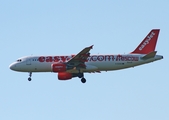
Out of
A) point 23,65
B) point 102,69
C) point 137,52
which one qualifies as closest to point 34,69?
point 23,65

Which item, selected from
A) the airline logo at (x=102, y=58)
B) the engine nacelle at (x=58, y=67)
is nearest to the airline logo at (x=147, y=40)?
the airline logo at (x=102, y=58)

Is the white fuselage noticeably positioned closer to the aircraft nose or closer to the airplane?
the airplane

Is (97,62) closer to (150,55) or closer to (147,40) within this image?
(150,55)

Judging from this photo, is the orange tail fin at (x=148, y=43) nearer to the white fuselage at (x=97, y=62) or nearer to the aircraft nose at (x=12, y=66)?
the white fuselage at (x=97, y=62)

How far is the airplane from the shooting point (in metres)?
81.7

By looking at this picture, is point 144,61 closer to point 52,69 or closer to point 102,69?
point 102,69

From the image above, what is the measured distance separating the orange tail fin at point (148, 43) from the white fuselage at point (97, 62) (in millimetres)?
2213

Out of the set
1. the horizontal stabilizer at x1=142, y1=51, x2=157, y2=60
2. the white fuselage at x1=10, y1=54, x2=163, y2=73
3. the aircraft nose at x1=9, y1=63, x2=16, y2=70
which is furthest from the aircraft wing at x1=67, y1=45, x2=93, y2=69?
the aircraft nose at x1=9, y1=63, x2=16, y2=70

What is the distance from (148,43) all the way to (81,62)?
11.2 metres

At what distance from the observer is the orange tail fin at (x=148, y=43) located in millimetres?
86025

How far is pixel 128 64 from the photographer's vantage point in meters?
83.4

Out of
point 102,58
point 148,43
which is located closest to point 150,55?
point 148,43

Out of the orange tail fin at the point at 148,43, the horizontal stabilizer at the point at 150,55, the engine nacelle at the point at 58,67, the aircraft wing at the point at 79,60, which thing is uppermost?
the orange tail fin at the point at 148,43

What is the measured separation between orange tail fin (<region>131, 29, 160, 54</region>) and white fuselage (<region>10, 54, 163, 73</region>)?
221 centimetres
